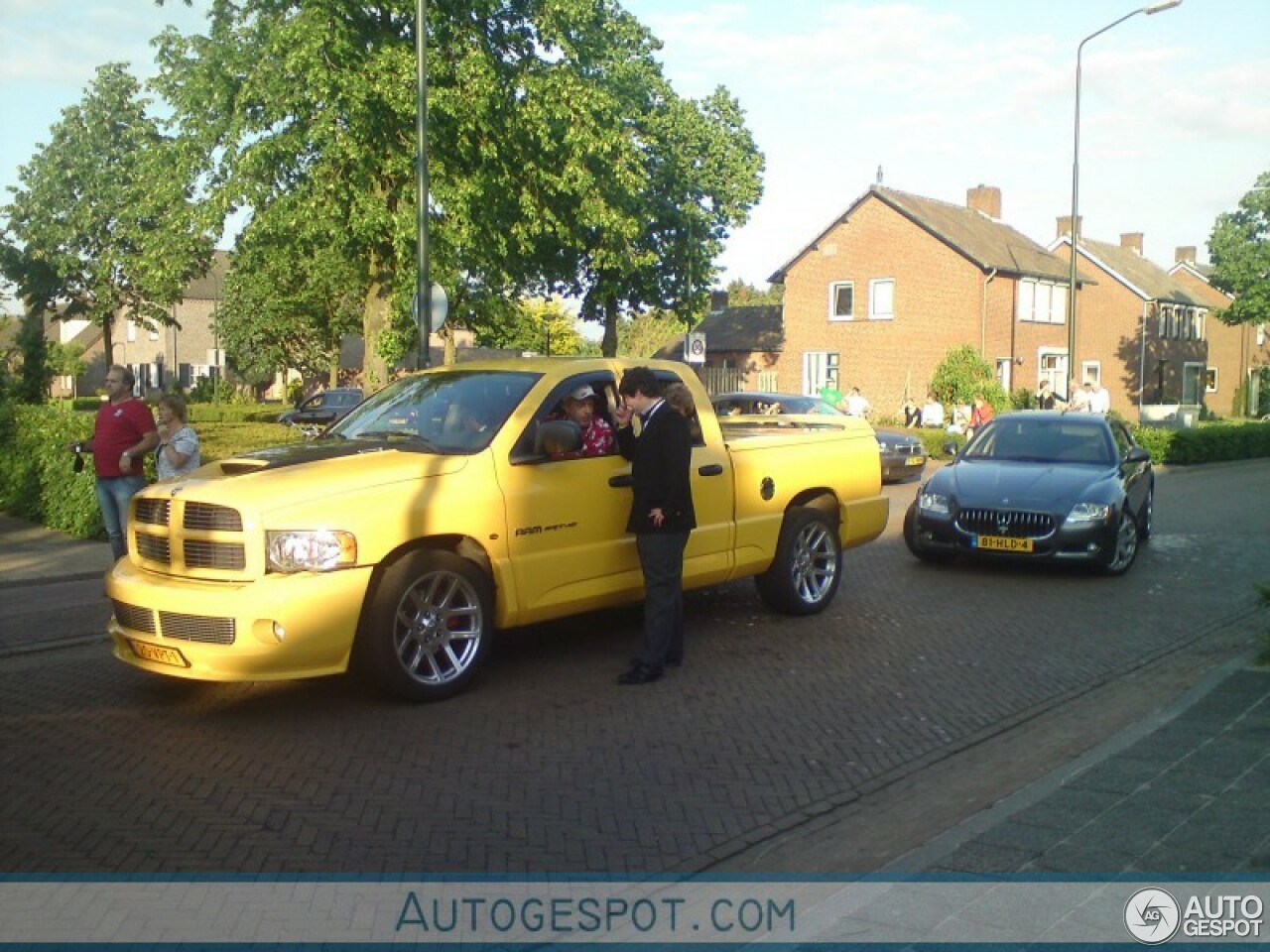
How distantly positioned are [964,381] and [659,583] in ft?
115

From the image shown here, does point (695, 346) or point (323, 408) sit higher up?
point (695, 346)

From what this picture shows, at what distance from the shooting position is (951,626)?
30.6ft

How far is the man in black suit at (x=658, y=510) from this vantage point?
733 cm

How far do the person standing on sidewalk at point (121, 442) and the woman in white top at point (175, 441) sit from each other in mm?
195

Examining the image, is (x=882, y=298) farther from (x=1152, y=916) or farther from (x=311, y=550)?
(x=1152, y=916)

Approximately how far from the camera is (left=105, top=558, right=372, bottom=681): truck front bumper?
245 inches

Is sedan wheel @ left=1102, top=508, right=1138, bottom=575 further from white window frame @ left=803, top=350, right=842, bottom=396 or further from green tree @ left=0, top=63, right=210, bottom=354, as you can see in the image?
green tree @ left=0, top=63, right=210, bottom=354

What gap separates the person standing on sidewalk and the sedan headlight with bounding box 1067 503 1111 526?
26.0 feet

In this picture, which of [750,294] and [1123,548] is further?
[750,294]

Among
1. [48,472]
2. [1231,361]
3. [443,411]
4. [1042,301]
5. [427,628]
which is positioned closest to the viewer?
[427,628]

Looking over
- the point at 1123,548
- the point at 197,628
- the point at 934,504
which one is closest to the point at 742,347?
the point at 934,504

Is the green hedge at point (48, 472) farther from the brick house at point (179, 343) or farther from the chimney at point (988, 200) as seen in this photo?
the brick house at point (179, 343)

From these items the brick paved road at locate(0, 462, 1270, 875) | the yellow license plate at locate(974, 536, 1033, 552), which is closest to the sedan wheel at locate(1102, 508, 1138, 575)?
the yellow license plate at locate(974, 536, 1033, 552)

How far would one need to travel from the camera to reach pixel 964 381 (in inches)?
1596
